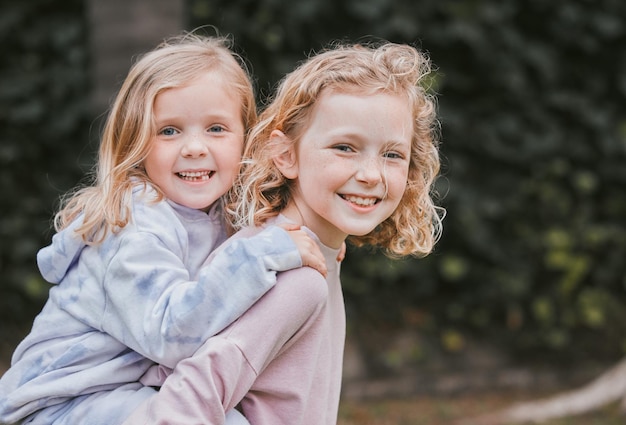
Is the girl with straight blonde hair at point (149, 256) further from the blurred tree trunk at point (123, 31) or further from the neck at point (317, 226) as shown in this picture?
the blurred tree trunk at point (123, 31)

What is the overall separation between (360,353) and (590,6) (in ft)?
8.31

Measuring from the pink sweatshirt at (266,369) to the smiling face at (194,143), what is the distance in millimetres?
198

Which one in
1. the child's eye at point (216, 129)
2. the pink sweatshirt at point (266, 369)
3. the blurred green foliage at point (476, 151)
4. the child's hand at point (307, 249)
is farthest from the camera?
the blurred green foliage at point (476, 151)

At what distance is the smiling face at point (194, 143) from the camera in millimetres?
2330

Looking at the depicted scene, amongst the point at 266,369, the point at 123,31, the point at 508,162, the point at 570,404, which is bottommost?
the point at 570,404

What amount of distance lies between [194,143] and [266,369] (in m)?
0.62

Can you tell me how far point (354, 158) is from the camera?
7.13 feet

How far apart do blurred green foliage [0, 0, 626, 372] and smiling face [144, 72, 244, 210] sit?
8.66ft

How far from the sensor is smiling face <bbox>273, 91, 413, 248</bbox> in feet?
7.06

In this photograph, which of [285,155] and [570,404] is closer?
[285,155]

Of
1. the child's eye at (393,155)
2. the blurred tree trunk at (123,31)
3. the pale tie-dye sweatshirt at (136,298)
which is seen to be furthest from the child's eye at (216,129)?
the blurred tree trunk at (123,31)

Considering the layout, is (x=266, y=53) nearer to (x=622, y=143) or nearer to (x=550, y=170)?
(x=550, y=170)

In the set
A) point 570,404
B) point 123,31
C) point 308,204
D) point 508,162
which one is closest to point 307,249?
point 308,204

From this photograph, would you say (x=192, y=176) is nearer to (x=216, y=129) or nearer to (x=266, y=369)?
(x=216, y=129)
